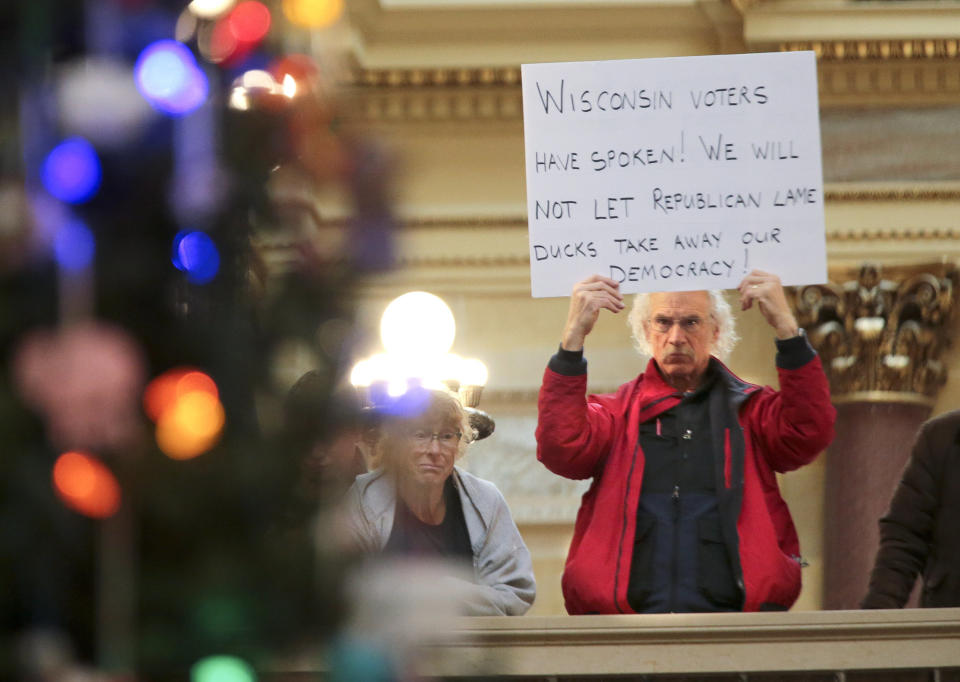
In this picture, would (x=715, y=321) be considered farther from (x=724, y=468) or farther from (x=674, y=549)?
(x=674, y=549)

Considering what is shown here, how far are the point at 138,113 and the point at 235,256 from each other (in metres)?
0.16

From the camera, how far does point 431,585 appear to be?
1.34 meters

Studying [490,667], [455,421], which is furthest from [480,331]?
[490,667]

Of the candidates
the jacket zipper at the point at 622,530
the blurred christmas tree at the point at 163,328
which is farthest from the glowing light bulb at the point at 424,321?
the blurred christmas tree at the point at 163,328

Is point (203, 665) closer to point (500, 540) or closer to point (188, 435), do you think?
point (188, 435)

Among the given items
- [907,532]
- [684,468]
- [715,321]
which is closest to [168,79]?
[684,468]

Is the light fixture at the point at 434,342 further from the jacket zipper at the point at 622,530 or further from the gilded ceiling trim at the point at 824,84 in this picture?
the gilded ceiling trim at the point at 824,84

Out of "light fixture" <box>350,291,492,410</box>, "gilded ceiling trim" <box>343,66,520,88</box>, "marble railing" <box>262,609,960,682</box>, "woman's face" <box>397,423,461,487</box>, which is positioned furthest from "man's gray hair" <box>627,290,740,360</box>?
"gilded ceiling trim" <box>343,66,520,88</box>

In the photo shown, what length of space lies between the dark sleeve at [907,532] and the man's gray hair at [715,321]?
575 millimetres

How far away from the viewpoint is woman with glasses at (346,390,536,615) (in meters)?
3.77

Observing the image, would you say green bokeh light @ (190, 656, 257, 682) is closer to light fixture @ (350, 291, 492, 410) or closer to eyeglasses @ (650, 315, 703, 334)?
eyeglasses @ (650, 315, 703, 334)

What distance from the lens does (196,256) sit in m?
1.34

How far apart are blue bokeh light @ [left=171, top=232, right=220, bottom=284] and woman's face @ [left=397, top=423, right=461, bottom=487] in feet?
8.04

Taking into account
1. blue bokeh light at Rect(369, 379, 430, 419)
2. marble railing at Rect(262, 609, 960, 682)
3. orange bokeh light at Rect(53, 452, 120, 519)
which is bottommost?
marble railing at Rect(262, 609, 960, 682)
